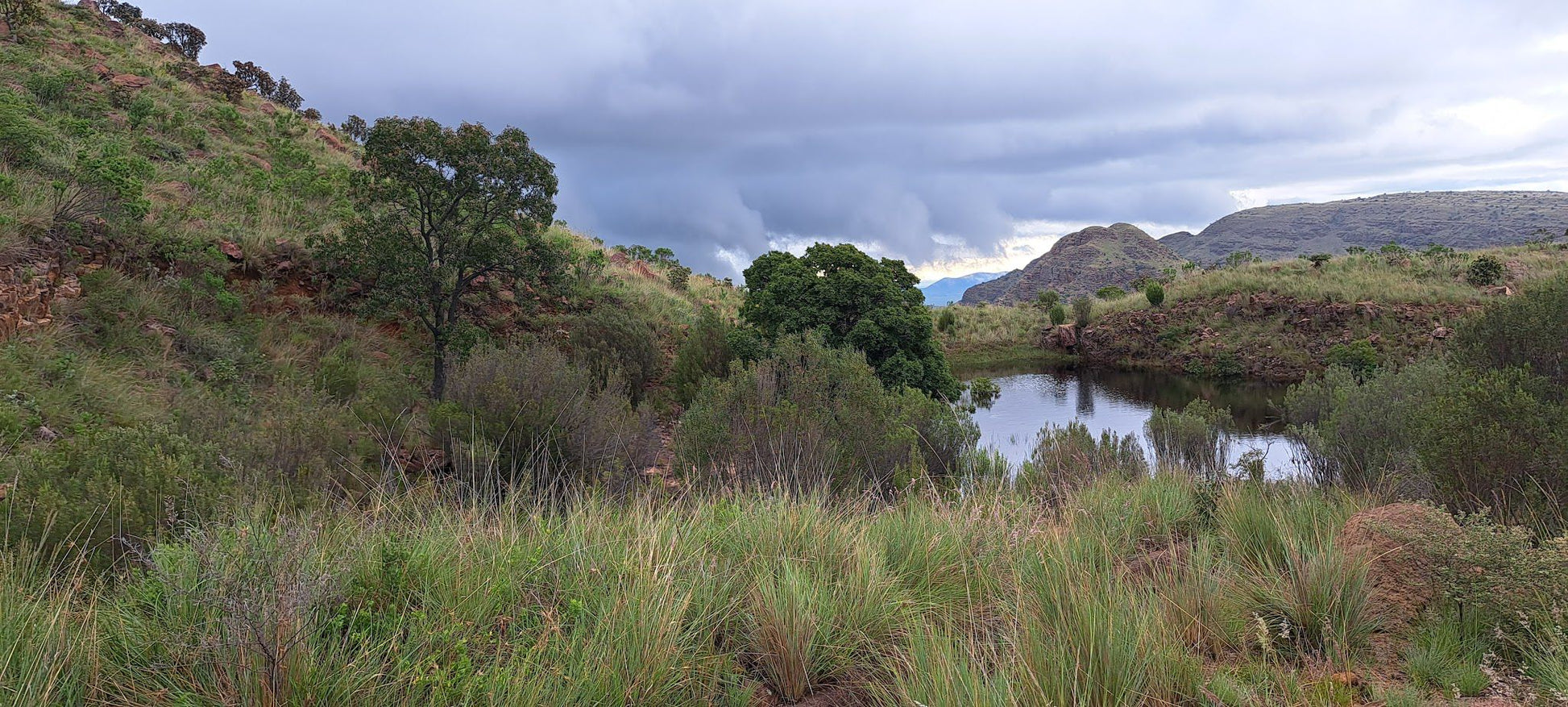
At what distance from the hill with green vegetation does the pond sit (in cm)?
514

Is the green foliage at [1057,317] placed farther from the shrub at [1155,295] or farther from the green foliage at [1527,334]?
the green foliage at [1527,334]

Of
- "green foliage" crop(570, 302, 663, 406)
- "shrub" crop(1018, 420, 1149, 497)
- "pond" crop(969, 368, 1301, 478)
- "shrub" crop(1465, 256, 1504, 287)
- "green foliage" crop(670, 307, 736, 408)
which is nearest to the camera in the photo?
"shrub" crop(1018, 420, 1149, 497)

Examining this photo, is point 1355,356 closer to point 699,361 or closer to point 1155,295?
point 1155,295

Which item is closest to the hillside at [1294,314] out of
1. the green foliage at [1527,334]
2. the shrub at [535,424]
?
the green foliage at [1527,334]

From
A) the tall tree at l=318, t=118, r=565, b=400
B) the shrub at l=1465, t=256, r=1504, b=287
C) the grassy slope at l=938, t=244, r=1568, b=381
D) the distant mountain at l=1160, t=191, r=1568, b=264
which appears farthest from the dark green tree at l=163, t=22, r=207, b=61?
the distant mountain at l=1160, t=191, r=1568, b=264

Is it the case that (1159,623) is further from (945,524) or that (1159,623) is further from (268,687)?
(268,687)

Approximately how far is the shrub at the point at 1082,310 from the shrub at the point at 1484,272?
59.6 ft

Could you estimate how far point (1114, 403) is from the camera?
28.9m

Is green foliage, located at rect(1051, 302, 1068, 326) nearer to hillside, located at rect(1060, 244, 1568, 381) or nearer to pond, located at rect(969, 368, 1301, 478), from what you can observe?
hillside, located at rect(1060, 244, 1568, 381)

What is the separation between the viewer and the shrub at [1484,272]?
35.7 meters

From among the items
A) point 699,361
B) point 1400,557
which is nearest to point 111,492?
point 1400,557

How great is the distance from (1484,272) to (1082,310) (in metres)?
19.0

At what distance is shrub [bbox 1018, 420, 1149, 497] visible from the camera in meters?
8.02

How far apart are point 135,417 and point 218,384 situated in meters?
2.78
